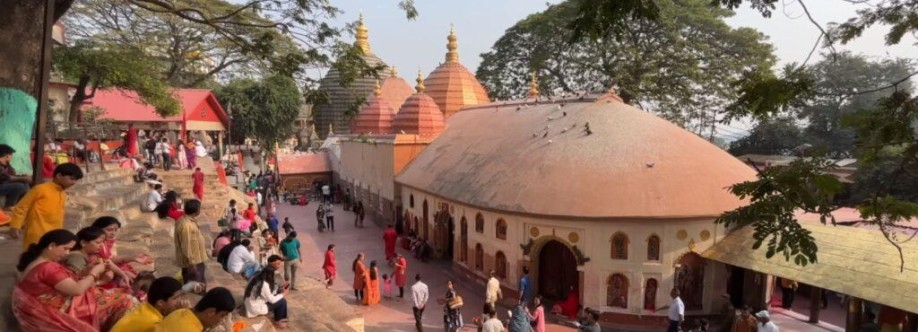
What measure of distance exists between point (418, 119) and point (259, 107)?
1528 cm

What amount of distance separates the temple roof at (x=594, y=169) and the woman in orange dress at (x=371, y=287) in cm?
317

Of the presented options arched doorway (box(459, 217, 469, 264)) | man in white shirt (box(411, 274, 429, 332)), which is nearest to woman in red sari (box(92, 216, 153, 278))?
man in white shirt (box(411, 274, 429, 332))

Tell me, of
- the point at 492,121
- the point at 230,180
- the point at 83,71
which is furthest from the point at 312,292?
the point at 230,180

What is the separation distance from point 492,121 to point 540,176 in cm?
721

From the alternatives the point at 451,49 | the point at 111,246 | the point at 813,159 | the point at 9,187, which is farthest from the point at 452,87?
the point at 813,159

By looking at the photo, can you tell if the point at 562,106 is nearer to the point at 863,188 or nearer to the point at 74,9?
the point at 863,188

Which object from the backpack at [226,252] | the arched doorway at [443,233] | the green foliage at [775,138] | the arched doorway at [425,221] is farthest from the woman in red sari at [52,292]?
the green foliage at [775,138]

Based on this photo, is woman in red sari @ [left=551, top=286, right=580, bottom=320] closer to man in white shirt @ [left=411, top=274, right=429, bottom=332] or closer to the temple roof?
the temple roof

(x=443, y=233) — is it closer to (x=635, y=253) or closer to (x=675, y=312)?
(x=635, y=253)

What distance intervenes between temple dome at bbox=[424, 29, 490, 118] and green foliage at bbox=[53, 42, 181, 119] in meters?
14.0

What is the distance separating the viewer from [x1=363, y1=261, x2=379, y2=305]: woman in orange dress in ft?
42.9

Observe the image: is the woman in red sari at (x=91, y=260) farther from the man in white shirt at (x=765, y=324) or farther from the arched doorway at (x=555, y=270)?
the arched doorway at (x=555, y=270)

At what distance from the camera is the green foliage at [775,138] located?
32.3 metres

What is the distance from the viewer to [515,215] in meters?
13.1
